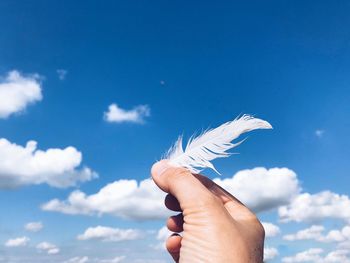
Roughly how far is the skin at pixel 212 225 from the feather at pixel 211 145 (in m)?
0.75

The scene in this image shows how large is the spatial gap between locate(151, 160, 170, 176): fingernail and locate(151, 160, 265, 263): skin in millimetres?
123

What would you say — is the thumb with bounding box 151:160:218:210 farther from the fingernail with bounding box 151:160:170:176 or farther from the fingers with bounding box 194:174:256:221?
the fingers with bounding box 194:174:256:221

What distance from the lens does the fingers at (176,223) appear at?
577 cm

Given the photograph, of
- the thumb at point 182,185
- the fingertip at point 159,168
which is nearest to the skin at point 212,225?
the thumb at point 182,185

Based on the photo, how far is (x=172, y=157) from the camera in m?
6.73

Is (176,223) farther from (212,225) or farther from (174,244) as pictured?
(212,225)

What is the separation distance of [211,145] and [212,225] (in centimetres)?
189

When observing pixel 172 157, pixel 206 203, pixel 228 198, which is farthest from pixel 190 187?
pixel 172 157

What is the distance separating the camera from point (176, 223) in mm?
5781

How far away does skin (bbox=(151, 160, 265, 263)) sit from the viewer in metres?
4.76

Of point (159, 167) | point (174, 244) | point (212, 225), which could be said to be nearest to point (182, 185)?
point (212, 225)

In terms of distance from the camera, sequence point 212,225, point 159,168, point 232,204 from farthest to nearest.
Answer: point 159,168
point 232,204
point 212,225

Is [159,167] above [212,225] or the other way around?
above

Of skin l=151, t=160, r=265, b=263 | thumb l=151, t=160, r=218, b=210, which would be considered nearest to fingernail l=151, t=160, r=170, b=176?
thumb l=151, t=160, r=218, b=210
